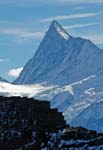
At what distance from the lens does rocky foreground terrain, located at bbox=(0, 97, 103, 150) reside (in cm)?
9538

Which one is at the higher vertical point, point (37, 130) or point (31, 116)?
point (31, 116)

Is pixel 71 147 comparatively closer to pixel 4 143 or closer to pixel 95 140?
pixel 95 140

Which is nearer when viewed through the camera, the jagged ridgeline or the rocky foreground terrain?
the rocky foreground terrain

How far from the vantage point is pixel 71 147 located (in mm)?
92938

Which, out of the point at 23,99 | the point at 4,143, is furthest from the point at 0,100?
the point at 4,143

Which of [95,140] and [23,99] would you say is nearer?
[95,140]

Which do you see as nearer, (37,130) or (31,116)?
(37,130)

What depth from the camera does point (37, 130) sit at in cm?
10500

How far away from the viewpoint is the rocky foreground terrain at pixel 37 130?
313ft

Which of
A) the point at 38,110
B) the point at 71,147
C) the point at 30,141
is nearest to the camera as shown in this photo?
the point at 71,147

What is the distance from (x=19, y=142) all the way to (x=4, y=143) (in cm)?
321

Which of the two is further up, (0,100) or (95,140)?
(0,100)

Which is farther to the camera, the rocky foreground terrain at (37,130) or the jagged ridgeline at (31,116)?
the jagged ridgeline at (31,116)

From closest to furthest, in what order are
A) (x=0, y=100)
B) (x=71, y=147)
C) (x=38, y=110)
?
(x=71, y=147) < (x=38, y=110) < (x=0, y=100)
